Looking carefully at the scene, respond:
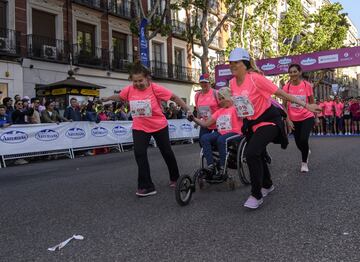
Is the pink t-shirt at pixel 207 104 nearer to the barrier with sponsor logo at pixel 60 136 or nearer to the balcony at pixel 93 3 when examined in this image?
the barrier with sponsor logo at pixel 60 136

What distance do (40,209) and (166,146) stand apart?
6.22 feet

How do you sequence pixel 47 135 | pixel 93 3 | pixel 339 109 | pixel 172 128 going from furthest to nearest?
pixel 93 3 < pixel 339 109 < pixel 172 128 < pixel 47 135

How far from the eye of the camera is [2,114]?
452 inches

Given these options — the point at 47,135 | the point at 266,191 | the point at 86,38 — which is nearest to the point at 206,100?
the point at 266,191

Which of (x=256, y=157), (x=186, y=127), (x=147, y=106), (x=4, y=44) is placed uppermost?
(x=4, y=44)

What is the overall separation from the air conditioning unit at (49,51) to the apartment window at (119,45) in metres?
5.81

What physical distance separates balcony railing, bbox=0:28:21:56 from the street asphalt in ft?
50.8

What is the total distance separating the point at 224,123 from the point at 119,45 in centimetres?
2484

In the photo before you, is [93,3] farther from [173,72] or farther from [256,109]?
[256,109]

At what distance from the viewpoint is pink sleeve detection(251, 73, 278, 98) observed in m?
4.89

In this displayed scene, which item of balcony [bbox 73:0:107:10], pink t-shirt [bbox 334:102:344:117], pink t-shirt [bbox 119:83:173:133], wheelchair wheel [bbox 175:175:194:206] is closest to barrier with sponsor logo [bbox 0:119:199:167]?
pink t-shirt [bbox 119:83:173:133]

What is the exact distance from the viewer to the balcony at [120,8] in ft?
93.5

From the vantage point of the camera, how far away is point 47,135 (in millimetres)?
12492

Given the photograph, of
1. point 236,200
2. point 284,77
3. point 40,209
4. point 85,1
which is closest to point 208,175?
point 236,200
